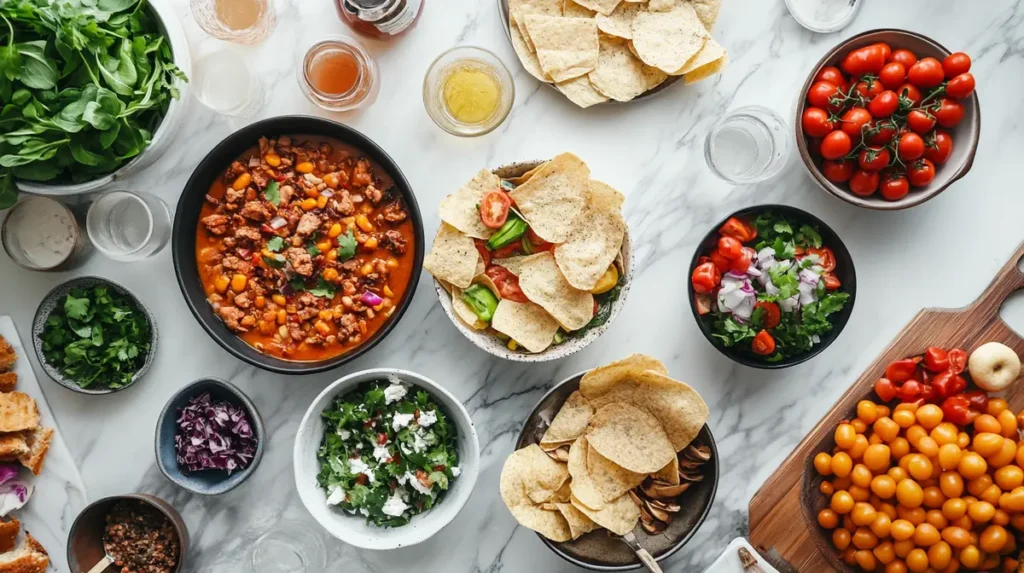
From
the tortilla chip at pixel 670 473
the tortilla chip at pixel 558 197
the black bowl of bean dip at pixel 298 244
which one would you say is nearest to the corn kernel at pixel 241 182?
the black bowl of bean dip at pixel 298 244

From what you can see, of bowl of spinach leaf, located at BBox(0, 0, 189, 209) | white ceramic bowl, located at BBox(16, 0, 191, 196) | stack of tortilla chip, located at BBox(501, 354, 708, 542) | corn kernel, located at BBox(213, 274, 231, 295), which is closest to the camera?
bowl of spinach leaf, located at BBox(0, 0, 189, 209)

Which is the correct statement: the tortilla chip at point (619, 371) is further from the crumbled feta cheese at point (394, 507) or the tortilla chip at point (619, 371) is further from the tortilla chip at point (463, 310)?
the crumbled feta cheese at point (394, 507)

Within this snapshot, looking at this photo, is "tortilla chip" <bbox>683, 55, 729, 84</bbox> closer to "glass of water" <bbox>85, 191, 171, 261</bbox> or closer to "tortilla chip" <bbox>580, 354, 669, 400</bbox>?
"tortilla chip" <bbox>580, 354, 669, 400</bbox>

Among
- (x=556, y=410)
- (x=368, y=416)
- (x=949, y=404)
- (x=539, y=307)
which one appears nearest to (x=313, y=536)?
(x=368, y=416)

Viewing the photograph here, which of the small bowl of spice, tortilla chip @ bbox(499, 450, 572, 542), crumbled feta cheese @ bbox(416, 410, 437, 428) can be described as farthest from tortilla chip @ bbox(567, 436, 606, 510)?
the small bowl of spice

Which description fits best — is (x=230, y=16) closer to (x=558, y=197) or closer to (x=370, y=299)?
(x=370, y=299)

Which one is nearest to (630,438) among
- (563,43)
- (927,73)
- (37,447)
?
(563,43)

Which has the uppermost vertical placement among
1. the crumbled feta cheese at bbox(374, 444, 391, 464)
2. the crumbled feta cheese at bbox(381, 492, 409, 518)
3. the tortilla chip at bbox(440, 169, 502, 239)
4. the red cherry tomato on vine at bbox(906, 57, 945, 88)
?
the red cherry tomato on vine at bbox(906, 57, 945, 88)
